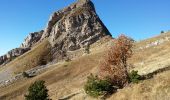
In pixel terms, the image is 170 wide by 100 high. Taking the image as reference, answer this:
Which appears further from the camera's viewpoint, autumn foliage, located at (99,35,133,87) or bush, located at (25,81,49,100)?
bush, located at (25,81,49,100)

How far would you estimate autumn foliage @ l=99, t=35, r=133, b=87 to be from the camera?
4575 centimetres

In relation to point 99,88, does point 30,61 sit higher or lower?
higher

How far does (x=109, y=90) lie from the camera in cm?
4466

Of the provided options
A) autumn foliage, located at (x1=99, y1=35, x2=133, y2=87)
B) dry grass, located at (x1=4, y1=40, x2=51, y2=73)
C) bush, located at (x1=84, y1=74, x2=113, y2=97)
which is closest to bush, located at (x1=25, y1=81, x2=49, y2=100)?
bush, located at (x1=84, y1=74, x2=113, y2=97)

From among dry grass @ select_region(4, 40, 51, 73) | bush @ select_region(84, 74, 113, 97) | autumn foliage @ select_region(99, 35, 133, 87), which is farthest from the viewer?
Answer: dry grass @ select_region(4, 40, 51, 73)

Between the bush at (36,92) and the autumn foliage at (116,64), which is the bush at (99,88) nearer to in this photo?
the autumn foliage at (116,64)

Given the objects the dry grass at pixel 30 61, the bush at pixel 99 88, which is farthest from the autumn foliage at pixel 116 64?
the dry grass at pixel 30 61

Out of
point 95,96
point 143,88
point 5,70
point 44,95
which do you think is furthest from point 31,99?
point 5,70

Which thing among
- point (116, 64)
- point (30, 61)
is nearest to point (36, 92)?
point (116, 64)

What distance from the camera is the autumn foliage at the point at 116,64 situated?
45750mm

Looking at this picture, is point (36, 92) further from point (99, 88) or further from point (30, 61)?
point (30, 61)

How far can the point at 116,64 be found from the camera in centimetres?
4700

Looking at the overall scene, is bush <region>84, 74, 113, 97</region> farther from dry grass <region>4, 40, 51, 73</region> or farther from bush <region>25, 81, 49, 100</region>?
dry grass <region>4, 40, 51, 73</region>

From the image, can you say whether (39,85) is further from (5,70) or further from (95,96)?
(5,70)
